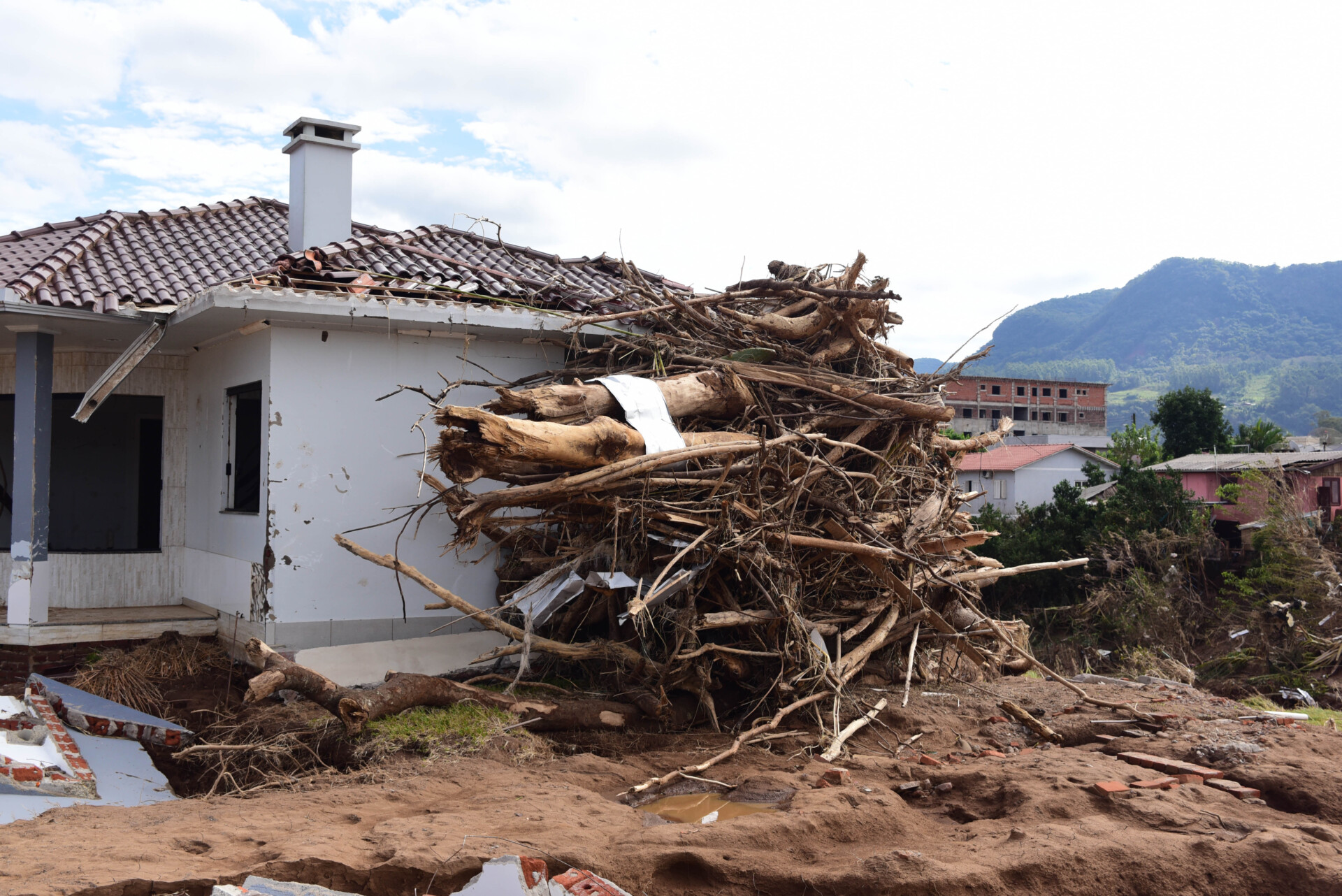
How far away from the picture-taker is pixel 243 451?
8891 mm

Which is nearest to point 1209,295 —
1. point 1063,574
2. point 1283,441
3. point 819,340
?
point 1283,441

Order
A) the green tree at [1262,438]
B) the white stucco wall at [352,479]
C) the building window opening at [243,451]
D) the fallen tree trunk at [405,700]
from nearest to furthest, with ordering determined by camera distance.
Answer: the fallen tree trunk at [405,700] < the white stucco wall at [352,479] < the building window opening at [243,451] < the green tree at [1262,438]

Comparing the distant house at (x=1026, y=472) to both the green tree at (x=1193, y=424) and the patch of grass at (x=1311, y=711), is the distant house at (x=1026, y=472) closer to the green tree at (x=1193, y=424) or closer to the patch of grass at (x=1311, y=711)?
the green tree at (x=1193, y=424)

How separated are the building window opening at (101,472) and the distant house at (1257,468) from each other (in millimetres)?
28986

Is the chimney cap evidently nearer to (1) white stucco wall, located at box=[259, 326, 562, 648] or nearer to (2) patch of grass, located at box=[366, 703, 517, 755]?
(1) white stucco wall, located at box=[259, 326, 562, 648]

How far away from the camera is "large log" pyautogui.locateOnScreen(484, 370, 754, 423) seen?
538 centimetres

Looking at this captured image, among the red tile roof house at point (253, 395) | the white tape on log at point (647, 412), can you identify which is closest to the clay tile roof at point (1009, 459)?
the red tile roof house at point (253, 395)

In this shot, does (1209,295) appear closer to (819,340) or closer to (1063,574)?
(1063,574)

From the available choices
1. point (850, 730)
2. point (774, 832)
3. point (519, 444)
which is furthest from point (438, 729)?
point (850, 730)

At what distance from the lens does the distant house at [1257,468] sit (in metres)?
28.8

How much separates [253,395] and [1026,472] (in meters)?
38.9

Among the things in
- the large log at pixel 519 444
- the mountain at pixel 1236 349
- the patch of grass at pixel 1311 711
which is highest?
the mountain at pixel 1236 349

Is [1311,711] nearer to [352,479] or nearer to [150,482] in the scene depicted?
[352,479]

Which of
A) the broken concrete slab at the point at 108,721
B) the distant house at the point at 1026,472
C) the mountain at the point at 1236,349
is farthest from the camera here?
the mountain at the point at 1236,349
